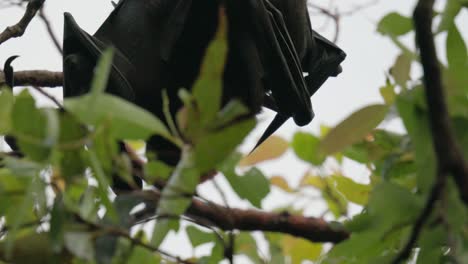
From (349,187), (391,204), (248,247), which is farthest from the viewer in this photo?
(349,187)

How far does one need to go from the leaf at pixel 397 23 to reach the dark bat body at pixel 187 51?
767mm

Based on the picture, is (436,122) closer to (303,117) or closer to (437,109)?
(437,109)

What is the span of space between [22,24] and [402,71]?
1243 mm

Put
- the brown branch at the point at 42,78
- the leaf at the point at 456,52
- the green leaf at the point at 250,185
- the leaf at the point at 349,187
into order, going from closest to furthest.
Answer: 1. the leaf at the point at 456,52
2. the green leaf at the point at 250,185
3. the leaf at the point at 349,187
4. the brown branch at the point at 42,78

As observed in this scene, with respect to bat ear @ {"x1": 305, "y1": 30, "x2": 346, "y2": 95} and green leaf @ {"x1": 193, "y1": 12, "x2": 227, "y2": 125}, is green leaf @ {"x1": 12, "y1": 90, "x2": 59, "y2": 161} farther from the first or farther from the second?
bat ear @ {"x1": 305, "y1": 30, "x2": 346, "y2": 95}

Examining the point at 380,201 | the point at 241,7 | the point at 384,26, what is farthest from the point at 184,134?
the point at 241,7

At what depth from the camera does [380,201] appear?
2.60 ft

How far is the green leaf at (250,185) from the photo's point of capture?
1.03m

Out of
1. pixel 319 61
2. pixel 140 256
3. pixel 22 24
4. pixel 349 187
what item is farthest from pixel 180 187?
pixel 319 61

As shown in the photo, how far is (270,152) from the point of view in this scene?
4.44 feet

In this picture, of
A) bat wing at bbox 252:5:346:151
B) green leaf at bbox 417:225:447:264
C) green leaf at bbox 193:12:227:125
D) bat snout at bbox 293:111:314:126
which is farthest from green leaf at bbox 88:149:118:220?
bat wing at bbox 252:5:346:151

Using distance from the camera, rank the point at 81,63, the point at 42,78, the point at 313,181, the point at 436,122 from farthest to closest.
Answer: the point at 42,78 < the point at 313,181 < the point at 81,63 < the point at 436,122

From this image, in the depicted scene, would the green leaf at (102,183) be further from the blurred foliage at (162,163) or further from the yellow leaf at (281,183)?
the yellow leaf at (281,183)

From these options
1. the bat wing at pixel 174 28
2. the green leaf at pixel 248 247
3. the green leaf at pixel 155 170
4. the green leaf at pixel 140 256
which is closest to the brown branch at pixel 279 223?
the green leaf at pixel 248 247
